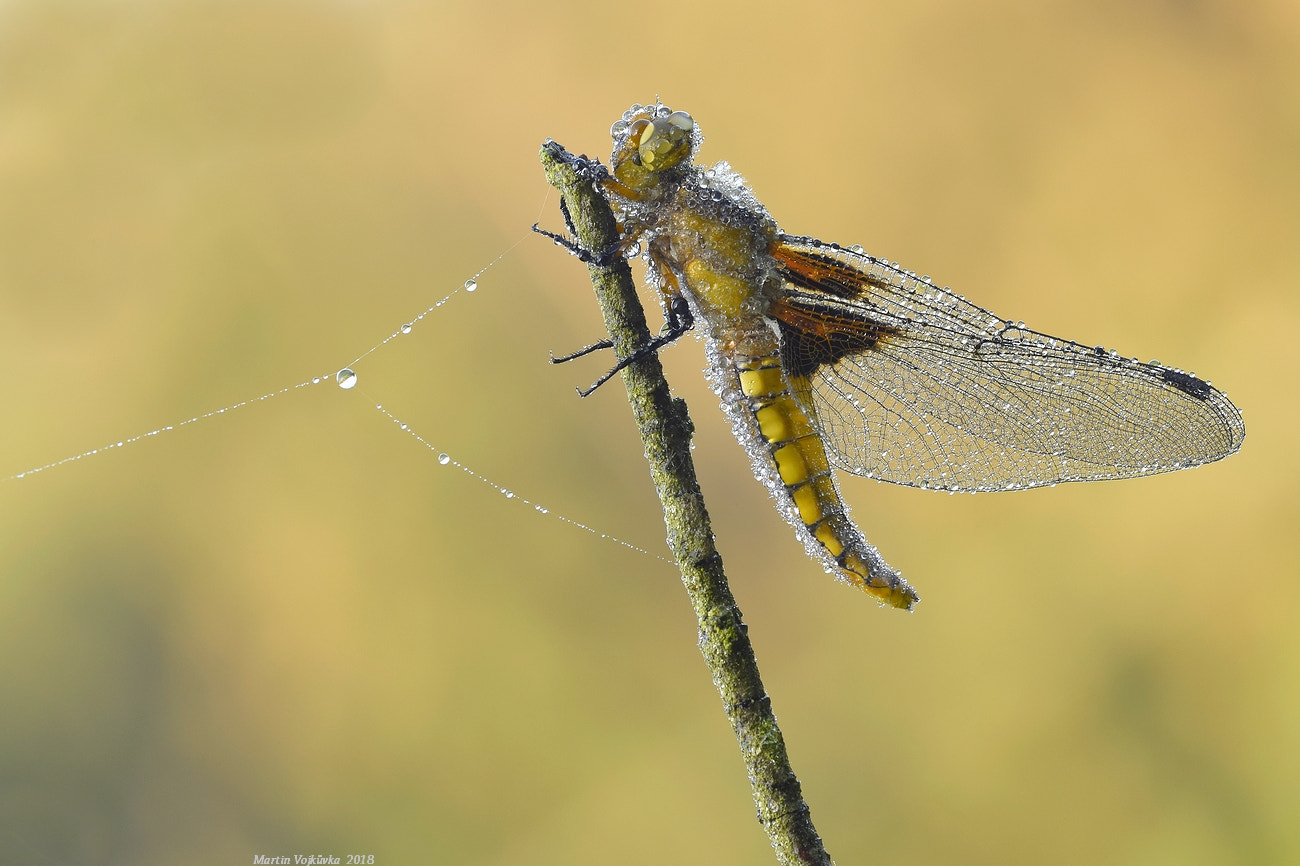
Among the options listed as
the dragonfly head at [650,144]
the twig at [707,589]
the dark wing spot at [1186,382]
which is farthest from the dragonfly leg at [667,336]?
the dark wing spot at [1186,382]

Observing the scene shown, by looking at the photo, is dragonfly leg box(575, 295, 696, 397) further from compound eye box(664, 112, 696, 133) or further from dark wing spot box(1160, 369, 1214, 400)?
dark wing spot box(1160, 369, 1214, 400)

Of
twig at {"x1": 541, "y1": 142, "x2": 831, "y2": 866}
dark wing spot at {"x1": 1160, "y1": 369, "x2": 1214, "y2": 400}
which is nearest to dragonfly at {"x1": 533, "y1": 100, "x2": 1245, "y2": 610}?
dark wing spot at {"x1": 1160, "y1": 369, "x2": 1214, "y2": 400}

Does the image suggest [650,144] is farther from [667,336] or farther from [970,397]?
[970,397]

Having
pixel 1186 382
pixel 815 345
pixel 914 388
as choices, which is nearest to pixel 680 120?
pixel 815 345

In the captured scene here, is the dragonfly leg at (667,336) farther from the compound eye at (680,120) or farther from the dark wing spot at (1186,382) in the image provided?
the dark wing spot at (1186,382)

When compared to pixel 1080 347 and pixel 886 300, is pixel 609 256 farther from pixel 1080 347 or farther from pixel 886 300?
pixel 1080 347

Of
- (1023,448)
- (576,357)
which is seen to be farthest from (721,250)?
(1023,448)
